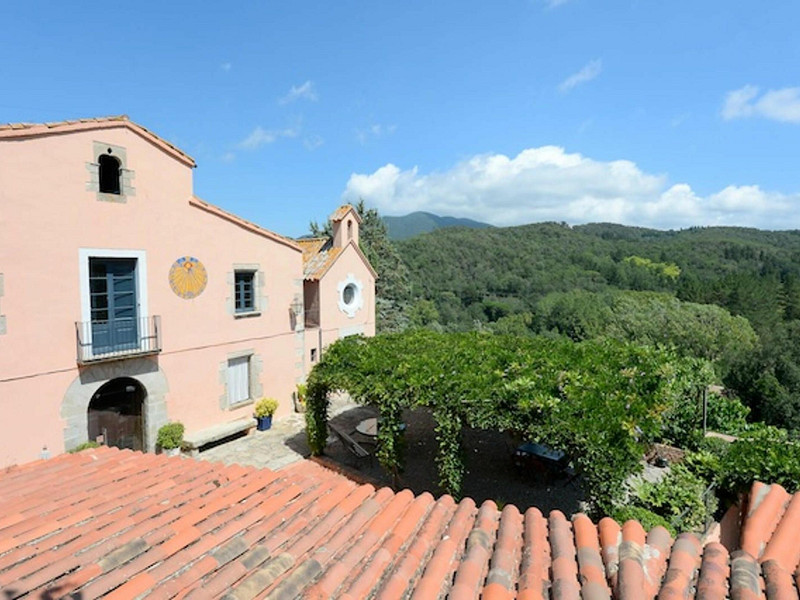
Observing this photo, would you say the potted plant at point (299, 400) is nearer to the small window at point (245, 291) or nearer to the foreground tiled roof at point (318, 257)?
the small window at point (245, 291)

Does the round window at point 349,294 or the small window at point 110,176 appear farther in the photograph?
the round window at point 349,294

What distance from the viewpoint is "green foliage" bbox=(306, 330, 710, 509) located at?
7.40 m

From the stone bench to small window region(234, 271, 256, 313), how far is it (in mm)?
3700

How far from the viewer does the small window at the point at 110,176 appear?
11.8 metres

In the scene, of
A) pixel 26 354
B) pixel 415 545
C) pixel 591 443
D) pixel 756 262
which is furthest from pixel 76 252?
pixel 756 262

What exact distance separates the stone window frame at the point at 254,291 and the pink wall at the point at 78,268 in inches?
4.7

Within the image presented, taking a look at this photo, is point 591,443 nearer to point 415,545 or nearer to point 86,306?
point 415,545

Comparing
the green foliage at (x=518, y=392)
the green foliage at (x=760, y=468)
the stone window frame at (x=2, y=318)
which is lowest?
the green foliage at (x=760, y=468)

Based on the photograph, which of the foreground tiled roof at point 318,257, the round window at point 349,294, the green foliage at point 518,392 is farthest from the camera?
the round window at point 349,294

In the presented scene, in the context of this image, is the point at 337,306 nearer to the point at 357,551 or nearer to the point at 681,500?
the point at 681,500

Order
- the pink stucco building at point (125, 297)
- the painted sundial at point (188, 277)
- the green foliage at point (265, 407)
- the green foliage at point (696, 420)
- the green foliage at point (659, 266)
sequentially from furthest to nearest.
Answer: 1. the green foliage at point (659, 266)
2. the green foliage at point (265, 407)
3. the green foliage at point (696, 420)
4. the painted sundial at point (188, 277)
5. the pink stucco building at point (125, 297)

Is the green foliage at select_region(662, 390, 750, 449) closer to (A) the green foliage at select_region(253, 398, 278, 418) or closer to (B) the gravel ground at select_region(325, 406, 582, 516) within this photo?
(B) the gravel ground at select_region(325, 406, 582, 516)

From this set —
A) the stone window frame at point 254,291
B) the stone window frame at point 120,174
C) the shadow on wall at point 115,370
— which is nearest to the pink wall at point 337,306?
the stone window frame at point 254,291

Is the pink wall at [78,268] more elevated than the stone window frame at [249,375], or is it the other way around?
the pink wall at [78,268]
